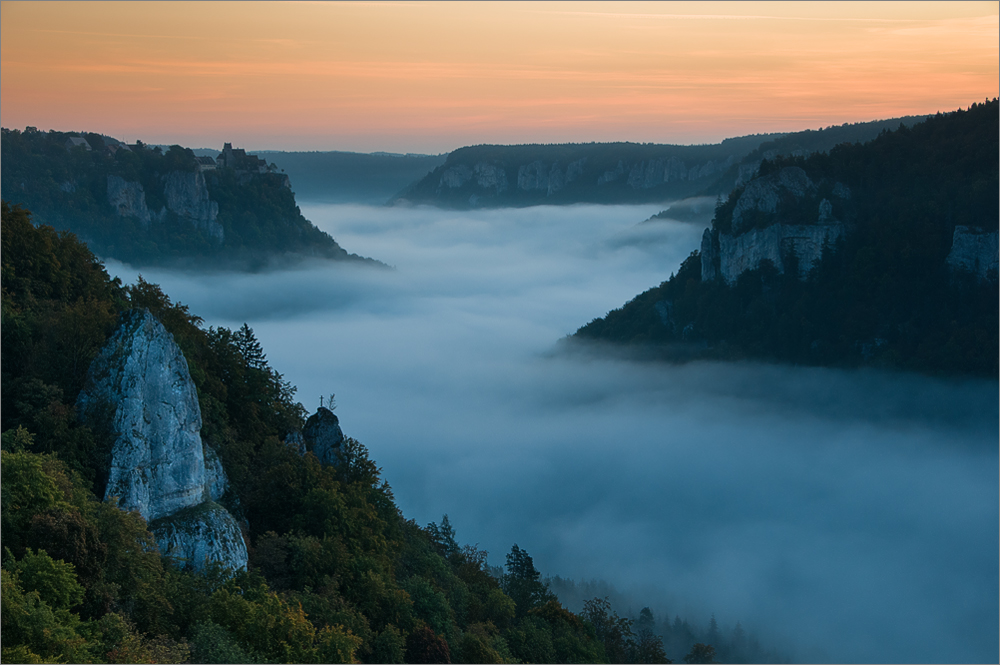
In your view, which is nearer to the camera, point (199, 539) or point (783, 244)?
point (199, 539)

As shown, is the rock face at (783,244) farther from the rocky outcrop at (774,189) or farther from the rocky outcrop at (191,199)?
the rocky outcrop at (191,199)

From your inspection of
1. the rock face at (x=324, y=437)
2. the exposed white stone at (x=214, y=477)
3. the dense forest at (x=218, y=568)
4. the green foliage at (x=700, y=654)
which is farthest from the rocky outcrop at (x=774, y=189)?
the exposed white stone at (x=214, y=477)

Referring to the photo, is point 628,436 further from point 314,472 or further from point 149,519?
point 149,519

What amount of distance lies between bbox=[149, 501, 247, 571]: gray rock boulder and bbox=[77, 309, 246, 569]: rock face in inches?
1.2

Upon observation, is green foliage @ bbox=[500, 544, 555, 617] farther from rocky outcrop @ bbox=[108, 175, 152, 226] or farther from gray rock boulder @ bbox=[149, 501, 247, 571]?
rocky outcrop @ bbox=[108, 175, 152, 226]

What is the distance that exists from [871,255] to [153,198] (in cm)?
12692

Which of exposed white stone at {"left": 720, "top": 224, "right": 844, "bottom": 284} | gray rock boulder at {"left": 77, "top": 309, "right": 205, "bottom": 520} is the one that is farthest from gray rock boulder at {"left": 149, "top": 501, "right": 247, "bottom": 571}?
exposed white stone at {"left": 720, "top": 224, "right": 844, "bottom": 284}

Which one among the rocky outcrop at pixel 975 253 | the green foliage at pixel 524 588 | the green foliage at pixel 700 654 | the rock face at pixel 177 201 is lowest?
the green foliage at pixel 700 654

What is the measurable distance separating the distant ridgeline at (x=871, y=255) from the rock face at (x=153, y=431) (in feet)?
287

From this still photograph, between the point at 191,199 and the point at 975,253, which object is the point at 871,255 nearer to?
the point at 975,253

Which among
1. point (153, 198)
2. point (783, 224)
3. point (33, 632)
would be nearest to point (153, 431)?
point (33, 632)

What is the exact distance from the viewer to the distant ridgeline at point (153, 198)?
488 ft

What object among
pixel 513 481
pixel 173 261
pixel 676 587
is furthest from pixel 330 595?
pixel 173 261

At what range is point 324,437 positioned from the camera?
41625 millimetres
